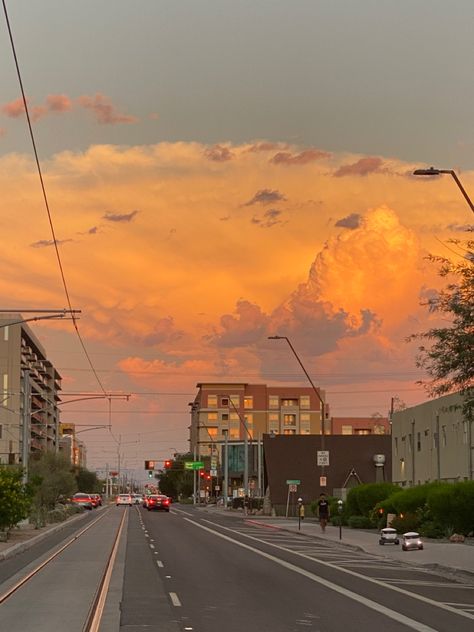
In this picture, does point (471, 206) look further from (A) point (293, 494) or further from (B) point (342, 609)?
(A) point (293, 494)

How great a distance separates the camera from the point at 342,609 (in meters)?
18.2

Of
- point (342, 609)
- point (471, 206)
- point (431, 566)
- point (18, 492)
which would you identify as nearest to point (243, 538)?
point (18, 492)

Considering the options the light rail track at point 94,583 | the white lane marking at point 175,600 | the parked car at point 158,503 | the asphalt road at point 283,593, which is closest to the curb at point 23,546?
the light rail track at point 94,583

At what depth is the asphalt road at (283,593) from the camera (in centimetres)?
1619

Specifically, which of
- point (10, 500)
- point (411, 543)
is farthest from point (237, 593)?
point (10, 500)

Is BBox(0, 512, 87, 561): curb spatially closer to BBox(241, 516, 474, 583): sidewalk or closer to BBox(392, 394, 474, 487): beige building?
BBox(241, 516, 474, 583): sidewalk

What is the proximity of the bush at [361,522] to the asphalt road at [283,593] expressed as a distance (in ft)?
56.7

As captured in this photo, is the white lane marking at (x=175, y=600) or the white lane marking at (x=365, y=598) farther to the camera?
the white lane marking at (x=175, y=600)

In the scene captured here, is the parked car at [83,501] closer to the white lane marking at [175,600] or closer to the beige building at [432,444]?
the beige building at [432,444]

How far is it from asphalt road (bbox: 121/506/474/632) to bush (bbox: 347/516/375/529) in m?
17.3

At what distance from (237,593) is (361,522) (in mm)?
34075

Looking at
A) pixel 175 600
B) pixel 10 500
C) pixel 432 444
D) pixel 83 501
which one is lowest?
pixel 83 501

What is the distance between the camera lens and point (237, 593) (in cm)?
2098

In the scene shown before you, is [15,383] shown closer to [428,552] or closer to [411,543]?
[411,543]
